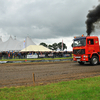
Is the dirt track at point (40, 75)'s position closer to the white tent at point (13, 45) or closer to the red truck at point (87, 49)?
the red truck at point (87, 49)

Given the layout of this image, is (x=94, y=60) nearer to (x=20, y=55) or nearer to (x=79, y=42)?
(x=79, y=42)

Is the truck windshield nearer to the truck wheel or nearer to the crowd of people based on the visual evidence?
the truck wheel

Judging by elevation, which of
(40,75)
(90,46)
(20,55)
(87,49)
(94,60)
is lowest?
(40,75)

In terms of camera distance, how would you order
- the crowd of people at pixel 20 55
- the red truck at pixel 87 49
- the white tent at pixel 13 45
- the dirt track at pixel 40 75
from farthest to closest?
the white tent at pixel 13 45
the crowd of people at pixel 20 55
the red truck at pixel 87 49
the dirt track at pixel 40 75

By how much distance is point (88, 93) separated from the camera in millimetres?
4891

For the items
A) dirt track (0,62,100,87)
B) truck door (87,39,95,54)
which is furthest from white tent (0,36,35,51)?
dirt track (0,62,100,87)

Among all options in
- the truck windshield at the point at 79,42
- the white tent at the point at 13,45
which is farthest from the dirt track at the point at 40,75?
the white tent at the point at 13,45

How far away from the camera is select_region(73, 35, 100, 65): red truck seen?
46.2 feet

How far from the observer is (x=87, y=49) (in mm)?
14000

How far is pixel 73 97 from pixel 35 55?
814 inches

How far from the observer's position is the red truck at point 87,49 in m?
14.1

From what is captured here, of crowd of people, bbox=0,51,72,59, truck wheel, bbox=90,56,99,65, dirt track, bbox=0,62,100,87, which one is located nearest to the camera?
dirt track, bbox=0,62,100,87

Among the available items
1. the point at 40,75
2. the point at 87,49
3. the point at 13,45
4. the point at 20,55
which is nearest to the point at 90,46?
the point at 87,49

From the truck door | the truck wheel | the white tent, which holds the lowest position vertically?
the truck wheel
